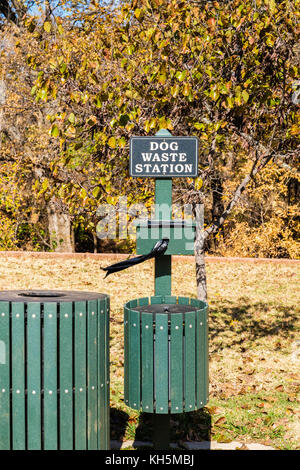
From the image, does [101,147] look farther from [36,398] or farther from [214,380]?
[36,398]

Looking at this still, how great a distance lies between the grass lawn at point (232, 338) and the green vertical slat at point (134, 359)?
1.26m

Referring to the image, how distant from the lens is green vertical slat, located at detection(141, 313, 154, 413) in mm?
3537

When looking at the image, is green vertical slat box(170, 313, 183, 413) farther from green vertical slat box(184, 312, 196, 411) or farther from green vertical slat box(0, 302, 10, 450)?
green vertical slat box(0, 302, 10, 450)

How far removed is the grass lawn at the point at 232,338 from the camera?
4898 millimetres

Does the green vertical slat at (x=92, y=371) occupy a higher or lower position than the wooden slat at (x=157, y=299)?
lower

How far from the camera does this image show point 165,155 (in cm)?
411

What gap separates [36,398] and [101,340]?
0.52 meters

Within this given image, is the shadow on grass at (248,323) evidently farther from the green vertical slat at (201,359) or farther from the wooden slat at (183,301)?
the green vertical slat at (201,359)

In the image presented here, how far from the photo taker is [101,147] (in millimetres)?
6375

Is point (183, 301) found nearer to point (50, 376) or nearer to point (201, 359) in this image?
point (201, 359)

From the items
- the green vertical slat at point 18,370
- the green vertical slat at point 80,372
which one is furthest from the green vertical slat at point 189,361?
the green vertical slat at point 18,370

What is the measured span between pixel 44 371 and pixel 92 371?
31cm

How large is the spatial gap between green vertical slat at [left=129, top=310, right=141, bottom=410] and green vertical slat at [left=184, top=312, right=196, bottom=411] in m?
0.30
